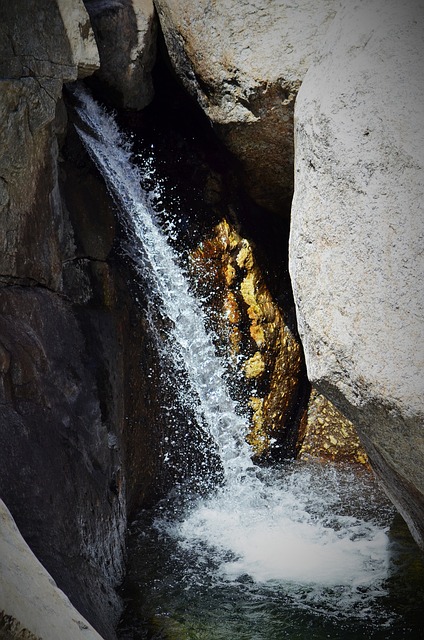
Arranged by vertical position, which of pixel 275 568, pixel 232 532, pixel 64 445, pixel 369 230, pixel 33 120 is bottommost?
pixel 64 445

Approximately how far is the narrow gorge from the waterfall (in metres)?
0.02

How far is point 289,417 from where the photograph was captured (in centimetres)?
493

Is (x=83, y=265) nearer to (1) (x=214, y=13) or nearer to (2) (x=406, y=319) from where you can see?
(1) (x=214, y=13)

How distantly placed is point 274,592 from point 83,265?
1811 millimetres

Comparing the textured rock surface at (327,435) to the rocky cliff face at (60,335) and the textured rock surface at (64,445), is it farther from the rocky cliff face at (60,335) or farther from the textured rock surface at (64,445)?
the textured rock surface at (64,445)

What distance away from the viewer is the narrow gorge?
2.53 metres

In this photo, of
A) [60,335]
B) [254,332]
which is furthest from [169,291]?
[60,335]

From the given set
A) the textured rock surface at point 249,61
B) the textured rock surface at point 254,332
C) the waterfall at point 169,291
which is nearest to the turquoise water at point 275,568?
the waterfall at point 169,291

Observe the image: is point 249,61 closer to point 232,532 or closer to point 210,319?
point 210,319

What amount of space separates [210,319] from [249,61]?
151 cm

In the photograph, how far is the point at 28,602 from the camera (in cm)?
180

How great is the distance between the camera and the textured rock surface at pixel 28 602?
173 cm

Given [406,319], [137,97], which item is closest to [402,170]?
[406,319]

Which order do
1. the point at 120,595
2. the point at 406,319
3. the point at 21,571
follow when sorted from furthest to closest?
the point at 120,595, the point at 406,319, the point at 21,571
